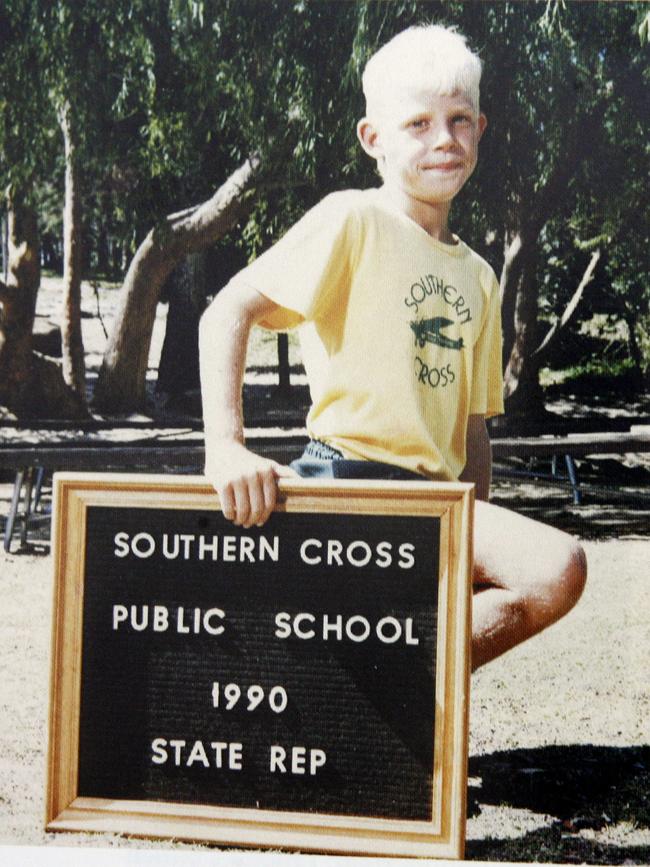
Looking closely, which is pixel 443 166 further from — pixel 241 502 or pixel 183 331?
pixel 241 502

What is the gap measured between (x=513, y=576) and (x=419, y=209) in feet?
3.09

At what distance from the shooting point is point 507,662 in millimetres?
2855

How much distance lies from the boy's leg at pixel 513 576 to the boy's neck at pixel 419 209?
27.8 inches

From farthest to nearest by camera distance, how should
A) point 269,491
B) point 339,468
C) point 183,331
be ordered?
point 183,331, point 339,468, point 269,491

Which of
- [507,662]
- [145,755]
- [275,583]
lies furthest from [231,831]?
[507,662]

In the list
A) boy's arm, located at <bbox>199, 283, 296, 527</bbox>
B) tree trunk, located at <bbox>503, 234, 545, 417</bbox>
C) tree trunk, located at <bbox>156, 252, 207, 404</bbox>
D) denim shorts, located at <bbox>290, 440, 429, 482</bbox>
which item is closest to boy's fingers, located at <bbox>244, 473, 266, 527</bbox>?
boy's arm, located at <bbox>199, 283, 296, 527</bbox>

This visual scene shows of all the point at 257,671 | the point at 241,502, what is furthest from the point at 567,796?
the point at 241,502

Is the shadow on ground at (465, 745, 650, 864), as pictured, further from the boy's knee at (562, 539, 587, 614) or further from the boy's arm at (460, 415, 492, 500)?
the boy's arm at (460, 415, 492, 500)

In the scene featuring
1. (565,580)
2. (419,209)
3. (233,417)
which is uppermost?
(419,209)

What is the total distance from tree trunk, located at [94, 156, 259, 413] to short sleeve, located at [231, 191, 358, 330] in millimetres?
466

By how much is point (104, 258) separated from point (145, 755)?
1402 millimetres

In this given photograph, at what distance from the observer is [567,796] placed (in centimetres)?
276

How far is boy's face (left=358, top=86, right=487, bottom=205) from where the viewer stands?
2619mm

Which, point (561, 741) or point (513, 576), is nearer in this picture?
point (513, 576)
